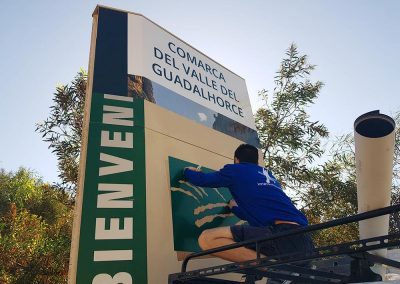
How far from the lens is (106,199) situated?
334 cm

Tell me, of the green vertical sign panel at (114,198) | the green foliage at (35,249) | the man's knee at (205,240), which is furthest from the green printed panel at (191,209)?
the green foliage at (35,249)

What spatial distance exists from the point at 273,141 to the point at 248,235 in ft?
22.9

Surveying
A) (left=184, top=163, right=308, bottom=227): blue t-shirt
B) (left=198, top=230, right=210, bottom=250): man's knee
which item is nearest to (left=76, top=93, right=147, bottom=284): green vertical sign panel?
(left=198, top=230, right=210, bottom=250): man's knee

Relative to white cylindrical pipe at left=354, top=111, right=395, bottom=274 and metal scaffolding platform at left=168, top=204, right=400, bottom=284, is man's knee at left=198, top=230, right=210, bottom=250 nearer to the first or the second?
metal scaffolding platform at left=168, top=204, right=400, bottom=284

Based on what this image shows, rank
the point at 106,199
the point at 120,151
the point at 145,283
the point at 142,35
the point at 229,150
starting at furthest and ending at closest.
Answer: the point at 229,150
the point at 142,35
the point at 120,151
the point at 106,199
the point at 145,283

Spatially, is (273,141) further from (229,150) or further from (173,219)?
(173,219)

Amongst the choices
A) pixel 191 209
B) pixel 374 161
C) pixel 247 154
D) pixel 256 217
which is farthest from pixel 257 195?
pixel 374 161

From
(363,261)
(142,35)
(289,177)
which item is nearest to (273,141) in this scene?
(289,177)

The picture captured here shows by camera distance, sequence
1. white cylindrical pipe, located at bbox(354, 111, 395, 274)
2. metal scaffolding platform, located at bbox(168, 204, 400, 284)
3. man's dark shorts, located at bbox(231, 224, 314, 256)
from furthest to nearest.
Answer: man's dark shorts, located at bbox(231, 224, 314, 256) < white cylindrical pipe, located at bbox(354, 111, 395, 274) < metal scaffolding platform, located at bbox(168, 204, 400, 284)

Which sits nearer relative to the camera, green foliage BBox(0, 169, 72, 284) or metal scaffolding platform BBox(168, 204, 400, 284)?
metal scaffolding platform BBox(168, 204, 400, 284)

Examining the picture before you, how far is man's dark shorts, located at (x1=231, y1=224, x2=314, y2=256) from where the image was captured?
272 centimetres

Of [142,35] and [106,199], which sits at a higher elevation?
[142,35]

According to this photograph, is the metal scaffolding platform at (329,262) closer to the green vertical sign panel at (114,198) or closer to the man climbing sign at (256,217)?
the man climbing sign at (256,217)

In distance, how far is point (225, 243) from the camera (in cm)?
300
